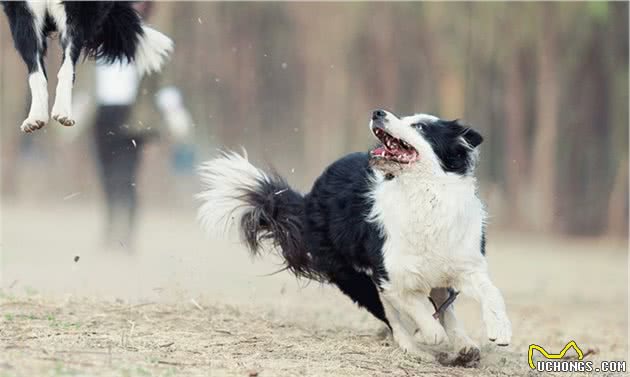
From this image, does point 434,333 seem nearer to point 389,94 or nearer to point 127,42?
point 127,42

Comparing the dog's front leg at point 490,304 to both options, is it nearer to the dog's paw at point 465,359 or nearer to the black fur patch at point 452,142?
the dog's paw at point 465,359

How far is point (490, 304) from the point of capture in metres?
5.88

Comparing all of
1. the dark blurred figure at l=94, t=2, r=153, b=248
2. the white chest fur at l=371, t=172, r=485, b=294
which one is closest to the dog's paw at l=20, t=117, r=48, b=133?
the white chest fur at l=371, t=172, r=485, b=294

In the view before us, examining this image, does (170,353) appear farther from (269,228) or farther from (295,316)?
(295,316)

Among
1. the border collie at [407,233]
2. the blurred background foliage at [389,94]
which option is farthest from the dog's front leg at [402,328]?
the blurred background foliage at [389,94]

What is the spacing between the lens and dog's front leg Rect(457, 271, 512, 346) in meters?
5.74

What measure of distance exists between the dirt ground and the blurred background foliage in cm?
417

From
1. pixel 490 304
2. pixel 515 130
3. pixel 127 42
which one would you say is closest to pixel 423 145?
pixel 490 304

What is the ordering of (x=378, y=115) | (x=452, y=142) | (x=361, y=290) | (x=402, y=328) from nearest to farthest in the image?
(x=378, y=115) < (x=452, y=142) < (x=402, y=328) < (x=361, y=290)

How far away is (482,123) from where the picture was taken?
770 inches

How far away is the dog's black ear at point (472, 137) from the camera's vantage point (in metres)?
6.16

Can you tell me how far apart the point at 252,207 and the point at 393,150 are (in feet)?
4.75

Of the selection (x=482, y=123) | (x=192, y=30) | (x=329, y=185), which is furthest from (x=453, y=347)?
(x=192, y=30)

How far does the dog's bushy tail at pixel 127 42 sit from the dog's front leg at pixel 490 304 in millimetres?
2323
